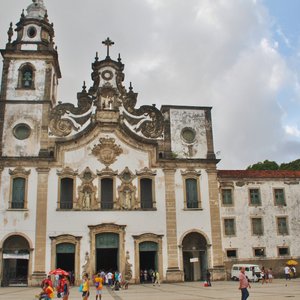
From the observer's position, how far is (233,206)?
3403 centimetres

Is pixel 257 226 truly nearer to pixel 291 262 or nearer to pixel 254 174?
pixel 291 262

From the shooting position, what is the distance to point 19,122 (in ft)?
108

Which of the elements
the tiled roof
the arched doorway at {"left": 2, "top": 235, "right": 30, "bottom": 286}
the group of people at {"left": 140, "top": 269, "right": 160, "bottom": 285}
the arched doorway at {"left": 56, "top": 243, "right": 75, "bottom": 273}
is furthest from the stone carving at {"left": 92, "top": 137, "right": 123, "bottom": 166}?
the tiled roof

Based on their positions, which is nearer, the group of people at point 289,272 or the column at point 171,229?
the column at point 171,229

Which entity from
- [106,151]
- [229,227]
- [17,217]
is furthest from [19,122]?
[229,227]

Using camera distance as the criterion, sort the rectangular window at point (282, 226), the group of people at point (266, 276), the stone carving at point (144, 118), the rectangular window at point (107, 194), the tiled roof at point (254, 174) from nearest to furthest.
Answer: the group of people at point (266, 276) < the rectangular window at point (107, 194) < the stone carving at point (144, 118) < the rectangular window at point (282, 226) < the tiled roof at point (254, 174)

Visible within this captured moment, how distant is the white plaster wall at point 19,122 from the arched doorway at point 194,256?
13.3 m

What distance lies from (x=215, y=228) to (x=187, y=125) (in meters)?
8.47

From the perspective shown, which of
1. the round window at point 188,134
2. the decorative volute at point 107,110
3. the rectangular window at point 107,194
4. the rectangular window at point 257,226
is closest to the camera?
the rectangular window at point 107,194

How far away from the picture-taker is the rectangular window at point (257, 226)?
33.8m

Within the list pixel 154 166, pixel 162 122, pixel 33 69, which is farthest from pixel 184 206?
pixel 33 69

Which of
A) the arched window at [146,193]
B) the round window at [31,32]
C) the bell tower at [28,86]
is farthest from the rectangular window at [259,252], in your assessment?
the round window at [31,32]

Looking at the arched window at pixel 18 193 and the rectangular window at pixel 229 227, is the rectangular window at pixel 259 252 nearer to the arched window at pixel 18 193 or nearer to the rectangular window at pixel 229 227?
the rectangular window at pixel 229 227

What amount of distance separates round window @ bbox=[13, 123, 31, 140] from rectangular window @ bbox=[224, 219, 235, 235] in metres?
16.8
